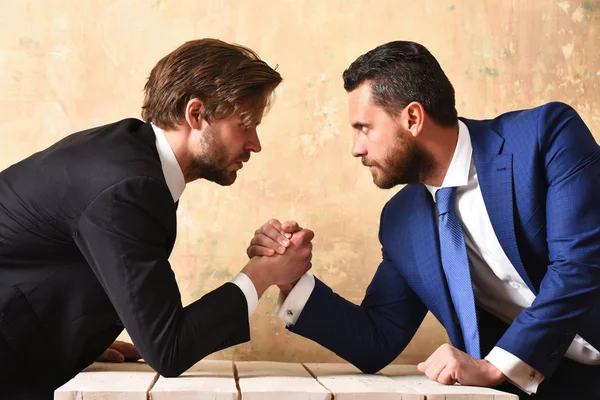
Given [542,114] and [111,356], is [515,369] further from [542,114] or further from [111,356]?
[111,356]

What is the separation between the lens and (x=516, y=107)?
9.16 ft

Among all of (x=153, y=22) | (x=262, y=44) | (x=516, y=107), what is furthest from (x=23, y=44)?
(x=516, y=107)

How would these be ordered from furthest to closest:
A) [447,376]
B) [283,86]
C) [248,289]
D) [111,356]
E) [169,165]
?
[283,86] < [111,356] < [169,165] < [248,289] < [447,376]

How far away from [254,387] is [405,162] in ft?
2.75

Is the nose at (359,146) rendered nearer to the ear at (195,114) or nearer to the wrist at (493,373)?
the ear at (195,114)

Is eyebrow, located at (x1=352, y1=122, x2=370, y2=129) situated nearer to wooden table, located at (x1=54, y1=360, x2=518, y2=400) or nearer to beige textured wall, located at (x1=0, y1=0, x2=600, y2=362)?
beige textured wall, located at (x1=0, y1=0, x2=600, y2=362)

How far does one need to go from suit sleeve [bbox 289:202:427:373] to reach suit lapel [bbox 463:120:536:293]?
1.24 feet

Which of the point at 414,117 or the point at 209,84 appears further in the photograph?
the point at 414,117

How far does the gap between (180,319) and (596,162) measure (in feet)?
3.66

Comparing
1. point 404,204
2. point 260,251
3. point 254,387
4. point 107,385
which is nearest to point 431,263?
point 404,204

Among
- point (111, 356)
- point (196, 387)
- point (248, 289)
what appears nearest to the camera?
point (196, 387)

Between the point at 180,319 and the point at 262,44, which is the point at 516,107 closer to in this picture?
the point at 262,44

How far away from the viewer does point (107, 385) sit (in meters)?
1.55

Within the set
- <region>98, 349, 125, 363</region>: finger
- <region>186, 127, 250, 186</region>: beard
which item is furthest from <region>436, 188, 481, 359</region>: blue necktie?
<region>98, 349, 125, 363</region>: finger
